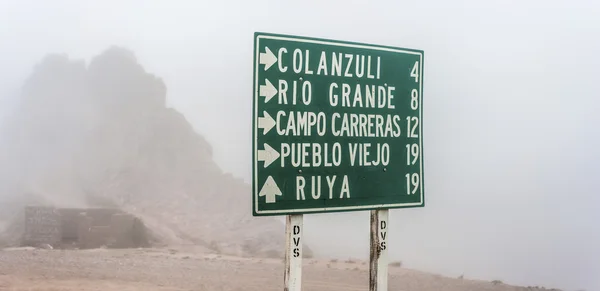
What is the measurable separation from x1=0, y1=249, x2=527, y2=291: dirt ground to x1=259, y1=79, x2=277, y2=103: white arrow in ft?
12.1

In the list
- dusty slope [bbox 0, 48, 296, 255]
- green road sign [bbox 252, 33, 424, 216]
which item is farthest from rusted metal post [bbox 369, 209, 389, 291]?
dusty slope [bbox 0, 48, 296, 255]

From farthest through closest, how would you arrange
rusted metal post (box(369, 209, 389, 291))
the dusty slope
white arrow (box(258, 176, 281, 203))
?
1. the dusty slope
2. rusted metal post (box(369, 209, 389, 291))
3. white arrow (box(258, 176, 281, 203))

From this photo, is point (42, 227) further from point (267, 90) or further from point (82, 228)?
point (267, 90)

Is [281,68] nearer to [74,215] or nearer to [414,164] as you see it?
[414,164]

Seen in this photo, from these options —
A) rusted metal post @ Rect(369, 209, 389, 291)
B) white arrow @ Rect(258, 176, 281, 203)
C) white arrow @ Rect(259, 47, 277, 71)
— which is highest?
white arrow @ Rect(259, 47, 277, 71)

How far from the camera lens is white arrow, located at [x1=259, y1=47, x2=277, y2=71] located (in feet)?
6.55

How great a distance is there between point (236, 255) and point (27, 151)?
3324 millimetres

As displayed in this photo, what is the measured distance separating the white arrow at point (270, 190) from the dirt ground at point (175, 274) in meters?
3.52

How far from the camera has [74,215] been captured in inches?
277

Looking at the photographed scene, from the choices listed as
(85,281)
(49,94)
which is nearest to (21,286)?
(85,281)

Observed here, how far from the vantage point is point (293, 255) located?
6.91 ft

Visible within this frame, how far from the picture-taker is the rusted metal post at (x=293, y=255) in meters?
2.09

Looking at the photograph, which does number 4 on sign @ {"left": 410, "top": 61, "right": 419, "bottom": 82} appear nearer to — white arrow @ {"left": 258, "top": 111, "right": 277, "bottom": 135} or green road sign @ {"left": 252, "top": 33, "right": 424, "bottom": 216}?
green road sign @ {"left": 252, "top": 33, "right": 424, "bottom": 216}

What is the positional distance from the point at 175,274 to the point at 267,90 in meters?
4.40
